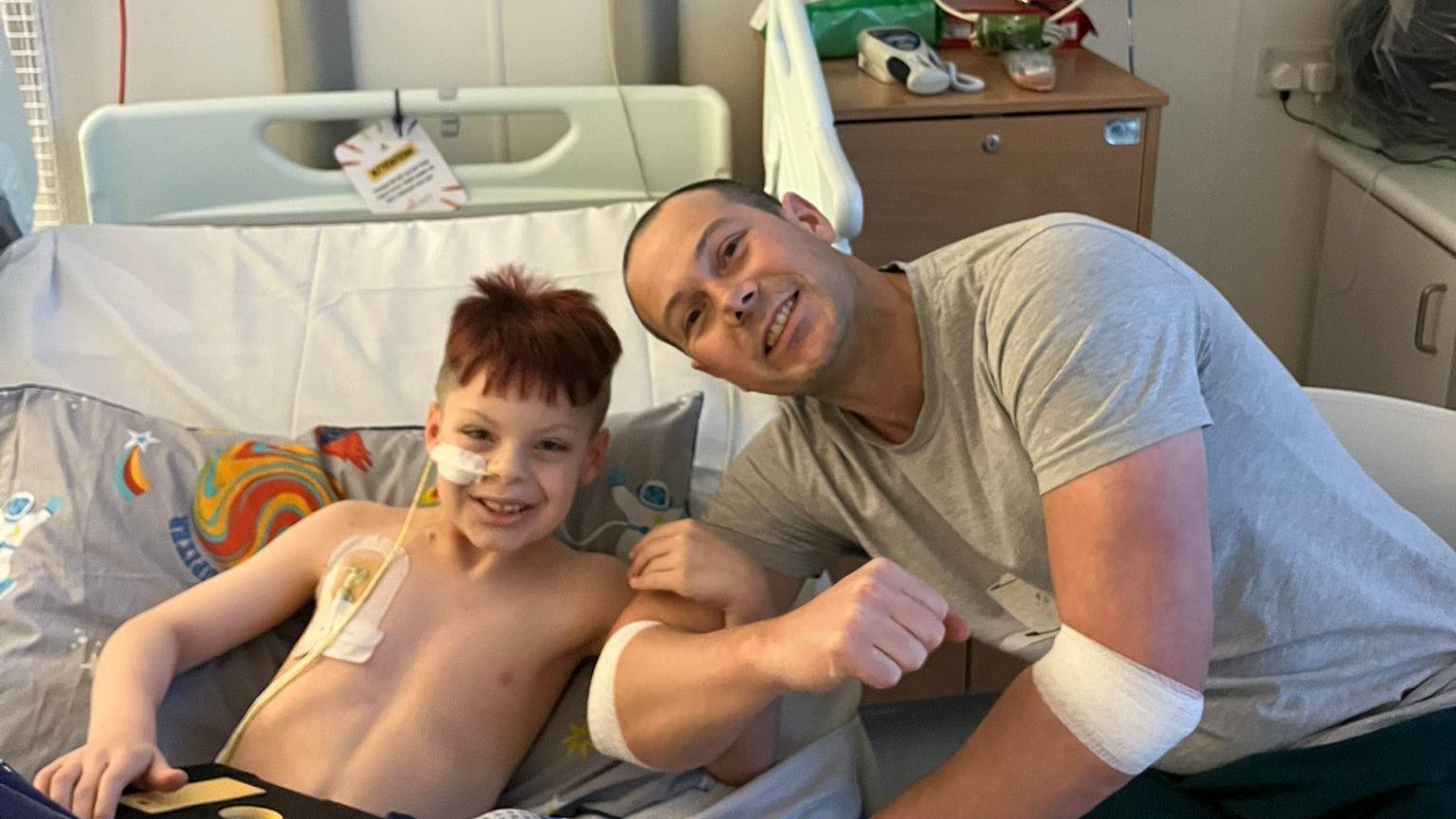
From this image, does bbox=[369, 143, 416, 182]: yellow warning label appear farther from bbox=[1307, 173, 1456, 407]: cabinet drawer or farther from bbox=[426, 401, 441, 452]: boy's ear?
bbox=[1307, 173, 1456, 407]: cabinet drawer

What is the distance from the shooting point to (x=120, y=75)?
2428 millimetres

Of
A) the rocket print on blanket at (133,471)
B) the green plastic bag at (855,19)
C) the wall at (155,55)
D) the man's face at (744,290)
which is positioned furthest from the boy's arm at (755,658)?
the wall at (155,55)

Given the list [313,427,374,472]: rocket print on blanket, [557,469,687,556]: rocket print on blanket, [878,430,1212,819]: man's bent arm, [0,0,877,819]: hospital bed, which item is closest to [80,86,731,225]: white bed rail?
[0,0,877,819]: hospital bed

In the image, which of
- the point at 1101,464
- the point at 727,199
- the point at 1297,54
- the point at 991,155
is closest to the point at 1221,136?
the point at 1297,54

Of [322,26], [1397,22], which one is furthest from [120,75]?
[1397,22]

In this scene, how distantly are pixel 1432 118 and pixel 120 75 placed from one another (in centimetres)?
231

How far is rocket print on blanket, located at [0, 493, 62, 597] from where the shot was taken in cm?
132

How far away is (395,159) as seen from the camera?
2363mm

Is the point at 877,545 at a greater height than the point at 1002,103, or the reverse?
the point at 1002,103

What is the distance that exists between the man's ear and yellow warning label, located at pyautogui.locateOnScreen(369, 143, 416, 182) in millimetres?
1176

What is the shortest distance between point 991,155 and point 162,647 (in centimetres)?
147

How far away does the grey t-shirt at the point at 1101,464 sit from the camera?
1.07m

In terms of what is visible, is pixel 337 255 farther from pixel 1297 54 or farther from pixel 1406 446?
pixel 1297 54

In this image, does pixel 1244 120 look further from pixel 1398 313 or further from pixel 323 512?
pixel 323 512
